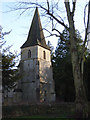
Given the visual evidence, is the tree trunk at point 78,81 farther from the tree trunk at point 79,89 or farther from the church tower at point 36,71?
the church tower at point 36,71

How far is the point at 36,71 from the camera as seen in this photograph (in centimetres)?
3238

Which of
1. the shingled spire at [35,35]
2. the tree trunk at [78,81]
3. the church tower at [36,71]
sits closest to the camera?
the tree trunk at [78,81]

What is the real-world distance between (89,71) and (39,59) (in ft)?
37.8

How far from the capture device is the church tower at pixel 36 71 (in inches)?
1236

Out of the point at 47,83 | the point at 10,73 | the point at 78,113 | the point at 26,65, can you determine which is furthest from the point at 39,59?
the point at 78,113

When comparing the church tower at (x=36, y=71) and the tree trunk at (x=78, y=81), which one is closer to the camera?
the tree trunk at (x=78, y=81)

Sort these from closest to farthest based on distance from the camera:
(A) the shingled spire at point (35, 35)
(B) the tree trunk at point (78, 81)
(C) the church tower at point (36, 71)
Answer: (B) the tree trunk at point (78, 81), (C) the church tower at point (36, 71), (A) the shingled spire at point (35, 35)

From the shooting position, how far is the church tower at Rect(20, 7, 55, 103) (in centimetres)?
3139

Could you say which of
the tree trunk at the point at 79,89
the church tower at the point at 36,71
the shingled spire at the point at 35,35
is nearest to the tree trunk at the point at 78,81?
the tree trunk at the point at 79,89

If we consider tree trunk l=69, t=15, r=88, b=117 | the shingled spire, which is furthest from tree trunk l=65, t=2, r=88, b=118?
the shingled spire

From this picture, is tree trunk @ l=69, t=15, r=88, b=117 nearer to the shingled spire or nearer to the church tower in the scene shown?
the church tower

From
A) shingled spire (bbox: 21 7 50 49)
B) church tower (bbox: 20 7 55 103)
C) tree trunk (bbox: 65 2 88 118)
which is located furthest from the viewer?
shingled spire (bbox: 21 7 50 49)

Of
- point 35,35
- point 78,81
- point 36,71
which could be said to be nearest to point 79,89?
point 78,81

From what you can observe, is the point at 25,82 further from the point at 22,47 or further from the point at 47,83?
the point at 22,47
